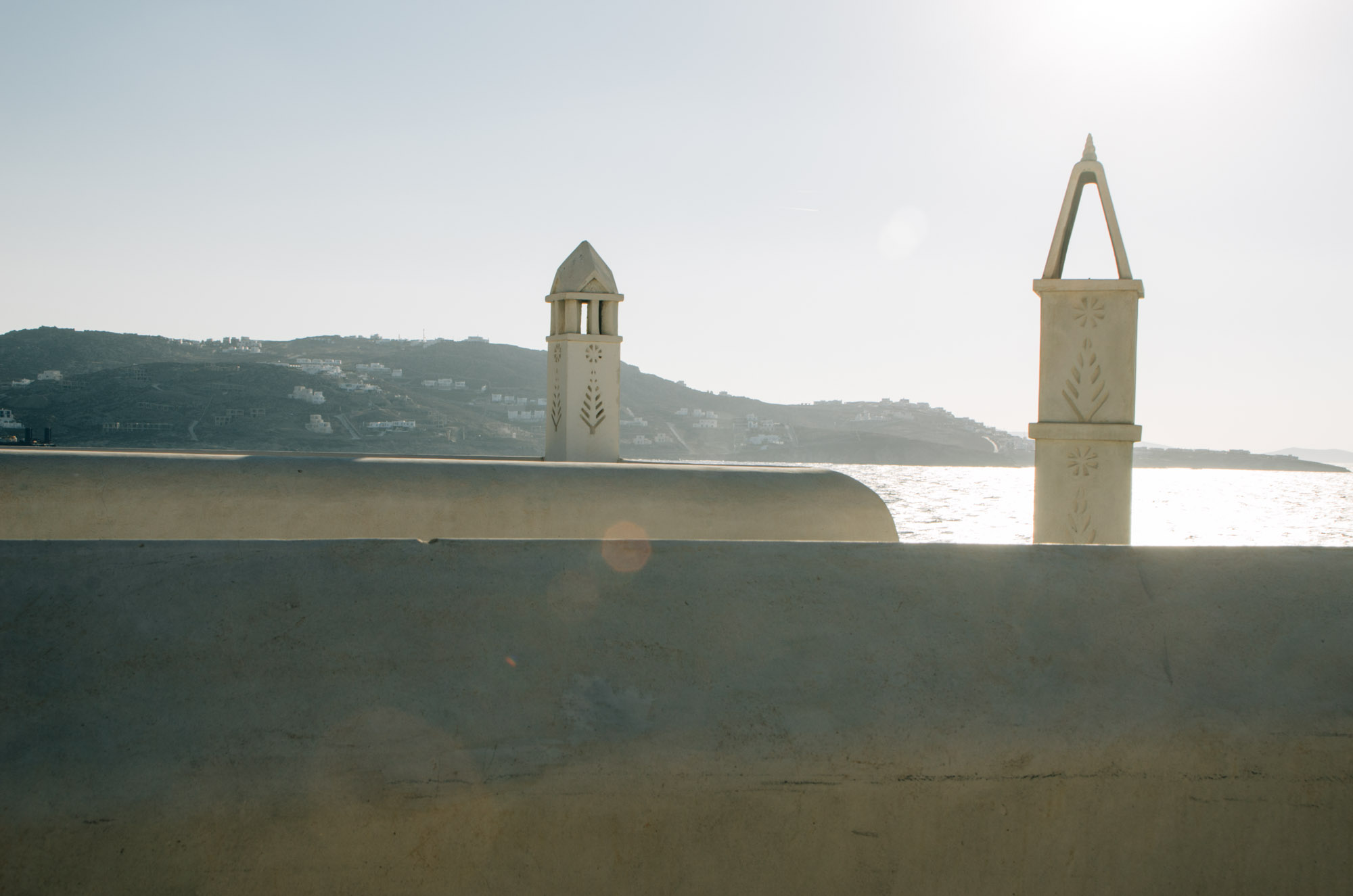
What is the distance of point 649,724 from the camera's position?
1.96 m

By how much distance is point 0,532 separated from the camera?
202 inches

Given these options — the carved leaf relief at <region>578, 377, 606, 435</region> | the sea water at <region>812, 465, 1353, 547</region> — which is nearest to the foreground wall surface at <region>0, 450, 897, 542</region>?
the carved leaf relief at <region>578, 377, 606, 435</region>

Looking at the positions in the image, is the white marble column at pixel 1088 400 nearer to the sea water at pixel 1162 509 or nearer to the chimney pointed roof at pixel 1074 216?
the chimney pointed roof at pixel 1074 216

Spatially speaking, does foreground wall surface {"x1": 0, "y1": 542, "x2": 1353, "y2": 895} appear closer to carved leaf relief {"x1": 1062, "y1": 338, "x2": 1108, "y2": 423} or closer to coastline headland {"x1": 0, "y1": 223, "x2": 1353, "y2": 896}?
coastline headland {"x1": 0, "y1": 223, "x2": 1353, "y2": 896}

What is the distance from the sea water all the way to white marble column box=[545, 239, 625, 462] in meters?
11.8

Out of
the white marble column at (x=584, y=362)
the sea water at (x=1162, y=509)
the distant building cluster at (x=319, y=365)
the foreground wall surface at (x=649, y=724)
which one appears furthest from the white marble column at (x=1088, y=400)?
the distant building cluster at (x=319, y=365)

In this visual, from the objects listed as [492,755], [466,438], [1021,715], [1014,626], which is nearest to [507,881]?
[492,755]

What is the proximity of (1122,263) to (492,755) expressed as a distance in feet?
17.9

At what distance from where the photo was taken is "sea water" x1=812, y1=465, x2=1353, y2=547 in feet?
196

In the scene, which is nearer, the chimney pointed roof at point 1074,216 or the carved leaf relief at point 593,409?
the chimney pointed roof at point 1074,216

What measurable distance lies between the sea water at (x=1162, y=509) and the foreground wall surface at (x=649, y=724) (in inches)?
715

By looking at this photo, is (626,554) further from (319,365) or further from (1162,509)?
(319,365)

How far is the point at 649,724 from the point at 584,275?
9.01 metres

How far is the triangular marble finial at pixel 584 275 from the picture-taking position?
10.5 meters
